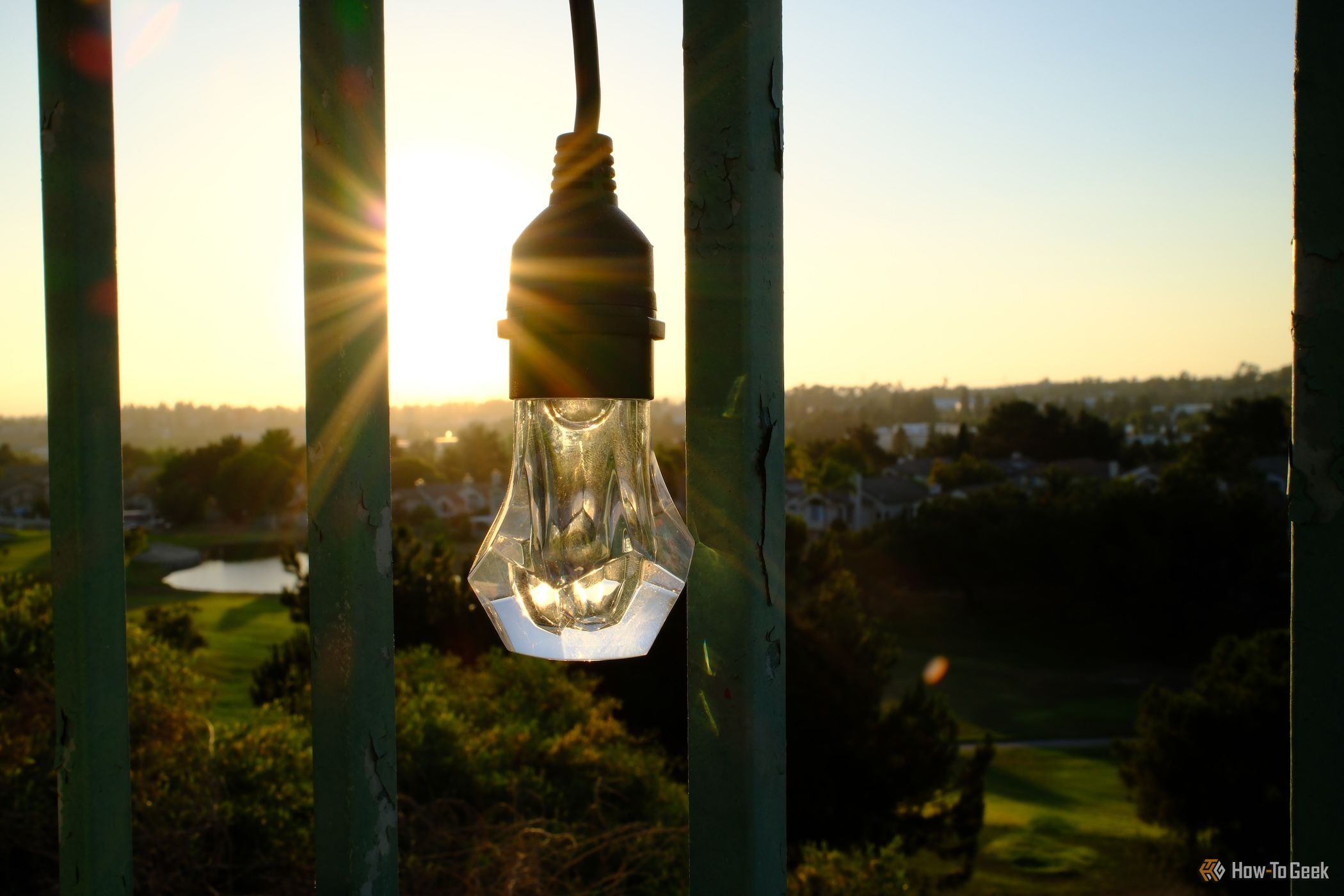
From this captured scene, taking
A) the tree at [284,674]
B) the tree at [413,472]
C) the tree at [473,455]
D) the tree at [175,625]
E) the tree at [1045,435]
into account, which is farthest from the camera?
the tree at [1045,435]

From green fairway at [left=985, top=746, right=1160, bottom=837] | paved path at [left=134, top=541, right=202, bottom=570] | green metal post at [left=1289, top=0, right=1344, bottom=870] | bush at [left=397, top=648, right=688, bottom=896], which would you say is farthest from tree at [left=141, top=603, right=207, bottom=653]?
green metal post at [left=1289, top=0, right=1344, bottom=870]

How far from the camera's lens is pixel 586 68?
1.85ft

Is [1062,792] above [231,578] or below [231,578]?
below

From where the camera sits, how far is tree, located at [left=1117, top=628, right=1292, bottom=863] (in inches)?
433

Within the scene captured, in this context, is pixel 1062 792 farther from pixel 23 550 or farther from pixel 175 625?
pixel 23 550

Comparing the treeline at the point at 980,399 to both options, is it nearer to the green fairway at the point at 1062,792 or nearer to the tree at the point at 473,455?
the tree at the point at 473,455

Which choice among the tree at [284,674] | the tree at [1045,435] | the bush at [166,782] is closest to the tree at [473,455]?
the tree at [284,674]

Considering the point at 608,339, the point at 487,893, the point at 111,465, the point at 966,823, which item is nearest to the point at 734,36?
the point at 608,339

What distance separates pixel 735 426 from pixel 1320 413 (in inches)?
13.3

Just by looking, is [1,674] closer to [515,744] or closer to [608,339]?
[515,744]

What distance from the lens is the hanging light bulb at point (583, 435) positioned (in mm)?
541

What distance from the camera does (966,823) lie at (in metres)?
11.0

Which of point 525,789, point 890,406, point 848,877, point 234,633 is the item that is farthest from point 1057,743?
point 890,406

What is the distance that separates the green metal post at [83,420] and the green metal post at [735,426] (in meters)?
0.45
